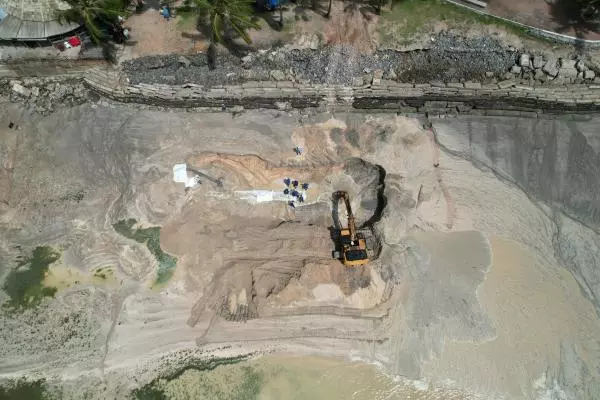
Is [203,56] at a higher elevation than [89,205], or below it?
higher

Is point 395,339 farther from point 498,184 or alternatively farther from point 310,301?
point 498,184

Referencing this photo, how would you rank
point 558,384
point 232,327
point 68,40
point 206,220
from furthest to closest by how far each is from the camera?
1. point 68,40
2. point 206,220
3. point 232,327
4. point 558,384

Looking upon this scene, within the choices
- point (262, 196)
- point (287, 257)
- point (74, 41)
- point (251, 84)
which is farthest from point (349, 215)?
point (74, 41)

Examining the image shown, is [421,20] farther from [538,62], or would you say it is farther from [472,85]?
[538,62]

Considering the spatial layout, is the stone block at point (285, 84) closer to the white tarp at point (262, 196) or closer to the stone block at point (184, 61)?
the stone block at point (184, 61)

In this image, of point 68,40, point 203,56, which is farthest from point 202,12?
point 68,40

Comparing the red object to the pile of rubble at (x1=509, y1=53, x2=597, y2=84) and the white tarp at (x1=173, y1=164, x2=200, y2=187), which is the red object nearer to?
the white tarp at (x1=173, y1=164, x2=200, y2=187)
